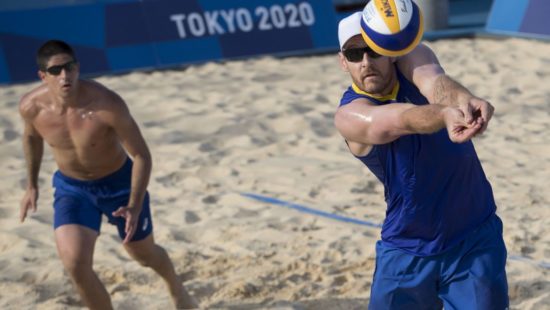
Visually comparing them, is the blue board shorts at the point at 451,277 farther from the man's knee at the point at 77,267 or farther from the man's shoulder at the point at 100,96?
the man's shoulder at the point at 100,96

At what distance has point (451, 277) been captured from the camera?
3.53 m

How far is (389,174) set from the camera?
138 inches

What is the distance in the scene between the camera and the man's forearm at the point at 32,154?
16.9 ft

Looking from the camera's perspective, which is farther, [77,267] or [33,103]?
[33,103]

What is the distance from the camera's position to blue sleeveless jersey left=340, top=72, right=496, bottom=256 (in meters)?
3.44

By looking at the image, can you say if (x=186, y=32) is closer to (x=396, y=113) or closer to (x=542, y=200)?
(x=542, y=200)

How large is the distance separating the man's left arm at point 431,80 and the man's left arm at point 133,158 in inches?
68.3

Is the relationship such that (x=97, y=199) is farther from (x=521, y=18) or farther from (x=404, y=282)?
(x=521, y=18)

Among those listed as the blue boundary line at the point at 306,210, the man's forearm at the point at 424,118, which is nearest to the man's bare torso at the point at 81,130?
the blue boundary line at the point at 306,210

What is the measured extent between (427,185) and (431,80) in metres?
0.36

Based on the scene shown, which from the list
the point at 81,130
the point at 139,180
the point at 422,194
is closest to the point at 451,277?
the point at 422,194

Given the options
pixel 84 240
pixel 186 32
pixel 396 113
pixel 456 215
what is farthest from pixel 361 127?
pixel 186 32

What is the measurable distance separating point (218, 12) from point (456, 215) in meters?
7.88

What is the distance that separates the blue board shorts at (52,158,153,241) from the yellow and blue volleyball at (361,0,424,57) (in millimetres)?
2074
